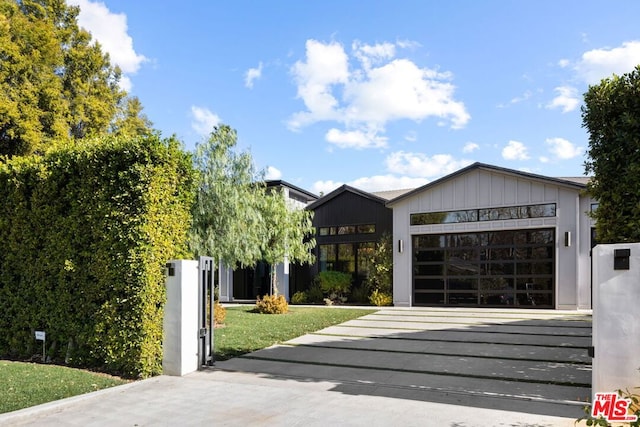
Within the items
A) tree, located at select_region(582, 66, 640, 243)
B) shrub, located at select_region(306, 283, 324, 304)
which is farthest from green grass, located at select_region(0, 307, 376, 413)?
tree, located at select_region(582, 66, 640, 243)

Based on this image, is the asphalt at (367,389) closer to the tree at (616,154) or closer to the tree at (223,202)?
the tree at (616,154)

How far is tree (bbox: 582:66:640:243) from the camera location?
4.98 m

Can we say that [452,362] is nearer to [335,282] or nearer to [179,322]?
[179,322]

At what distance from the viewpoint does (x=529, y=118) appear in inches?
450

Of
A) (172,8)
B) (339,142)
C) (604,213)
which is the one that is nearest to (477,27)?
(604,213)

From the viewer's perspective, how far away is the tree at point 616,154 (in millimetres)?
Result: 4980

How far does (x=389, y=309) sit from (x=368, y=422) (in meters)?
11.6

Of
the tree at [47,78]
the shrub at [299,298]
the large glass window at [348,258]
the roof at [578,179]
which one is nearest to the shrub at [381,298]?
the large glass window at [348,258]

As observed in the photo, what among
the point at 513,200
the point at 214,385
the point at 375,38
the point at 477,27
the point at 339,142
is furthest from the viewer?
the point at 339,142

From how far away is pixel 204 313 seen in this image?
21.9 feet

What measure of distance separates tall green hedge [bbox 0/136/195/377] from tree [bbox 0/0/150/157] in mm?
5598

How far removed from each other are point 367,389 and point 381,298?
11.6m

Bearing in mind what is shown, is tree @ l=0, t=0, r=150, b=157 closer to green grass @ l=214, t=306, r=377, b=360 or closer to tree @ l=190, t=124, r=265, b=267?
tree @ l=190, t=124, r=265, b=267

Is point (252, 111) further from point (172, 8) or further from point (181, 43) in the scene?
point (172, 8)
